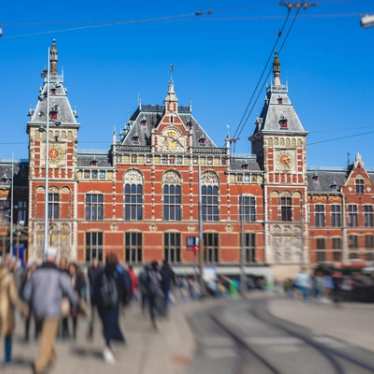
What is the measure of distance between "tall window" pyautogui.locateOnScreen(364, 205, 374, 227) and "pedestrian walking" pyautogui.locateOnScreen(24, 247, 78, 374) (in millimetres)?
43649

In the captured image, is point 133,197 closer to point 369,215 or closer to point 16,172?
point 16,172

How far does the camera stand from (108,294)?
10664mm

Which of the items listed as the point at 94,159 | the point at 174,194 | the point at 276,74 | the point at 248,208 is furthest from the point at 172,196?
the point at 276,74

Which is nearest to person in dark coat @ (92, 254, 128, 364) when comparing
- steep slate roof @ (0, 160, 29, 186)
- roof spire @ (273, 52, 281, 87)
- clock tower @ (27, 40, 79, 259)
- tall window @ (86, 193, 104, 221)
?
clock tower @ (27, 40, 79, 259)

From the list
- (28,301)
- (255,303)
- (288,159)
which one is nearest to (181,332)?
(28,301)

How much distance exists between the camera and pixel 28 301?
9008 mm

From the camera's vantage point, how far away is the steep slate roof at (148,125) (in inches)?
1896

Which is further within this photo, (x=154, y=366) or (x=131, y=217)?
(x=131, y=217)

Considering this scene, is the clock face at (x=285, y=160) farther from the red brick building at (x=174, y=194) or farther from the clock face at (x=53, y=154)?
the clock face at (x=53, y=154)

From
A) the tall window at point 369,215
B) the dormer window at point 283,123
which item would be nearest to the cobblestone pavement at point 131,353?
the dormer window at point 283,123

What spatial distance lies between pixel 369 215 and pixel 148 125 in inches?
659

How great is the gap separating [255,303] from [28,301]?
11976 millimetres

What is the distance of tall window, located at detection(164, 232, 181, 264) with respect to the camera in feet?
152

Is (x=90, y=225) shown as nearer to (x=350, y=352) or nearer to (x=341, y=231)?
(x=341, y=231)
